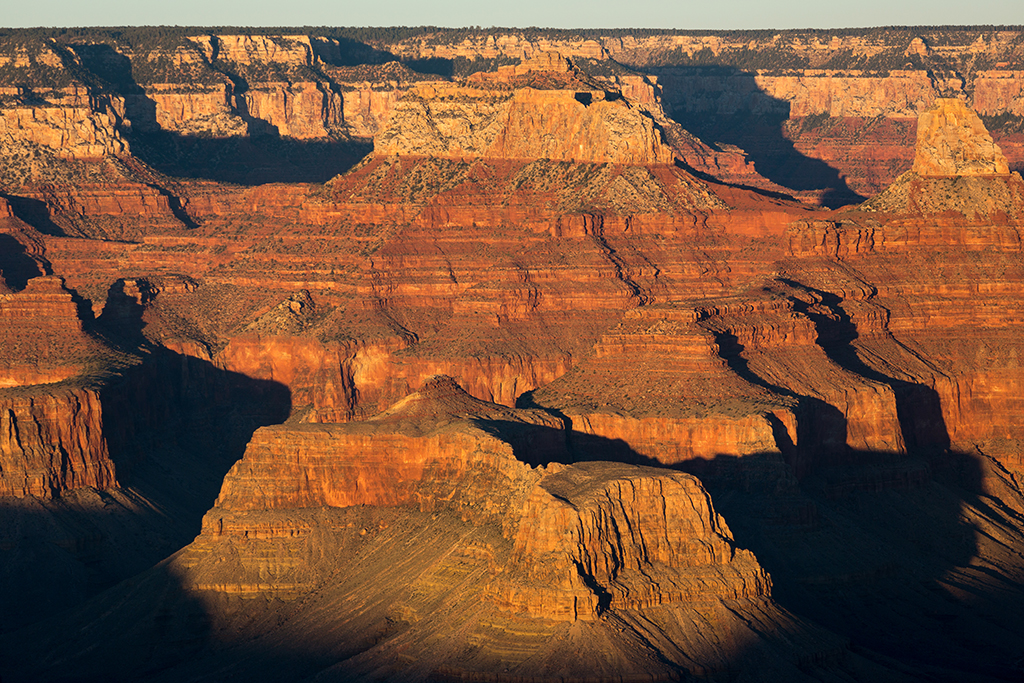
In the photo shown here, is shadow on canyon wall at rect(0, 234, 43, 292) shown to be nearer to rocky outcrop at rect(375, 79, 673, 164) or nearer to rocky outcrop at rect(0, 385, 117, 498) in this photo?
rocky outcrop at rect(375, 79, 673, 164)

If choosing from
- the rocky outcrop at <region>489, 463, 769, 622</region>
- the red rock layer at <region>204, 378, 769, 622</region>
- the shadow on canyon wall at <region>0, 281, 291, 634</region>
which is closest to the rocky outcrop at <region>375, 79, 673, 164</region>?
the shadow on canyon wall at <region>0, 281, 291, 634</region>

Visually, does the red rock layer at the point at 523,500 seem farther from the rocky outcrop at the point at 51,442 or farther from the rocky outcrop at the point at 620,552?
the rocky outcrop at the point at 51,442

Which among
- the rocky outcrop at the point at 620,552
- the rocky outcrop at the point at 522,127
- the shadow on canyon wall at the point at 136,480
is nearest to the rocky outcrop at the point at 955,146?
the rocky outcrop at the point at 522,127

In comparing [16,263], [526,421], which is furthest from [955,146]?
[16,263]

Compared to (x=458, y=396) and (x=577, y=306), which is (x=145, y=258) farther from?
(x=458, y=396)

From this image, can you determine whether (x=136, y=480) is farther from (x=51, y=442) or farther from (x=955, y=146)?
(x=955, y=146)

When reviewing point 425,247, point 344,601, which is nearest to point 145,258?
point 425,247

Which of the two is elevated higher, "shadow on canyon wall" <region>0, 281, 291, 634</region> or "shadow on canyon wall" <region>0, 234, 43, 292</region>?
"shadow on canyon wall" <region>0, 234, 43, 292</region>

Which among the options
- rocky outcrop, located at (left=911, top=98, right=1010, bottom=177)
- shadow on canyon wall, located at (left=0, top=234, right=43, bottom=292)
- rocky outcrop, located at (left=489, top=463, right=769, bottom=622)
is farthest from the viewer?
shadow on canyon wall, located at (left=0, top=234, right=43, bottom=292)
